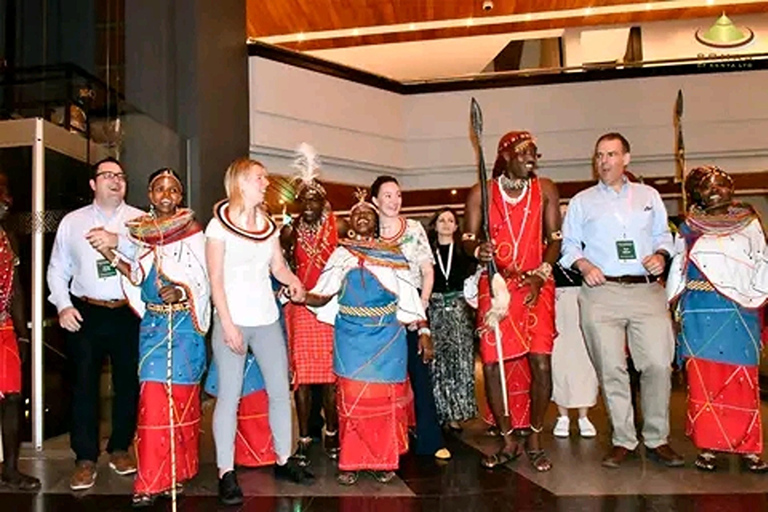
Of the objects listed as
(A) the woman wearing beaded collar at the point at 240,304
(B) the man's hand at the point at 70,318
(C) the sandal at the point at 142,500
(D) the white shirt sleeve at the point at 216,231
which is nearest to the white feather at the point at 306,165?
(A) the woman wearing beaded collar at the point at 240,304

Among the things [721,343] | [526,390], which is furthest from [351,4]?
[721,343]


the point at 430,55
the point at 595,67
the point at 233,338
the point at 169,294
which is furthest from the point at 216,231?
the point at 430,55

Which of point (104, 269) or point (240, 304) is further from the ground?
point (104, 269)

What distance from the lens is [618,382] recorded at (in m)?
3.83

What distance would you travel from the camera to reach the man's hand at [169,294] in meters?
3.21

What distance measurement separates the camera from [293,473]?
357 cm

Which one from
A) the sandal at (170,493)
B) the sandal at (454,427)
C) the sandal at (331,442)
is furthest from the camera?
the sandal at (454,427)

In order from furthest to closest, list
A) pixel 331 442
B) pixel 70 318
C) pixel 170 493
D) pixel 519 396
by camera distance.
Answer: pixel 519 396 → pixel 331 442 → pixel 70 318 → pixel 170 493

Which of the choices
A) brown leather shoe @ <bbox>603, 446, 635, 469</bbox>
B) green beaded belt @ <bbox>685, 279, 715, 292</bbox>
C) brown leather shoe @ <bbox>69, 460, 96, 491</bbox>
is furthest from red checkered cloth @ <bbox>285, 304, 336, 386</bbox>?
green beaded belt @ <bbox>685, 279, 715, 292</bbox>

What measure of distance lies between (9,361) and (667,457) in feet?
10.8

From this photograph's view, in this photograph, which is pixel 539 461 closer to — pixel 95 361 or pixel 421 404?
pixel 421 404

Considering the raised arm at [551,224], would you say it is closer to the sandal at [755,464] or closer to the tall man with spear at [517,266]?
the tall man with spear at [517,266]

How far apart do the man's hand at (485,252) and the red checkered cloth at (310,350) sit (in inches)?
38.0

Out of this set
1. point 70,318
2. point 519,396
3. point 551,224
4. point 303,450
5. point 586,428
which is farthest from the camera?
point 586,428
